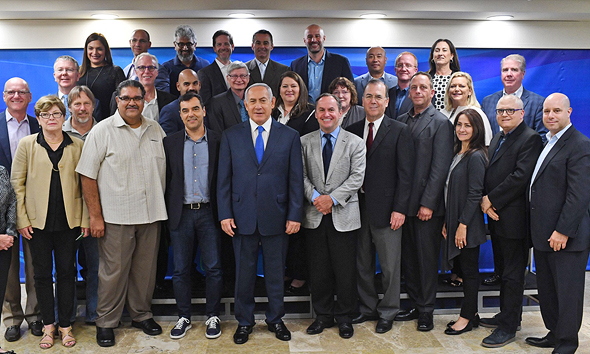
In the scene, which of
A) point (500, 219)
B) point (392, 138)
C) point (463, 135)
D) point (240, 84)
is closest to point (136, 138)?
point (240, 84)

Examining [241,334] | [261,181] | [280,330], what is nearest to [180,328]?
[241,334]

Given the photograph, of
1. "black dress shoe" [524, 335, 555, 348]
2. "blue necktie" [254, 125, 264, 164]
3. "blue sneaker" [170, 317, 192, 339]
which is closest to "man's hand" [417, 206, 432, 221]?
"black dress shoe" [524, 335, 555, 348]

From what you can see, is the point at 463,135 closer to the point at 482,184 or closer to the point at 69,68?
the point at 482,184

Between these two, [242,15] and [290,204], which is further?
[242,15]

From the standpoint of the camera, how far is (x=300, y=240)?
4680 millimetres

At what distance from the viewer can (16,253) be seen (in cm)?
399

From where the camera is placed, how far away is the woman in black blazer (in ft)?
12.9

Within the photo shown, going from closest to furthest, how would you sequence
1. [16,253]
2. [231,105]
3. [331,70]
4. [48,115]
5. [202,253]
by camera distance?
[48,115] < [16,253] < [202,253] < [231,105] < [331,70]

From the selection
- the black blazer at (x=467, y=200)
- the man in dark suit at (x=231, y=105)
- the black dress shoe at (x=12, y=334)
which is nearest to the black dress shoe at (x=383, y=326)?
the black blazer at (x=467, y=200)

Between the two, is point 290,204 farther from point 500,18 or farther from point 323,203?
point 500,18

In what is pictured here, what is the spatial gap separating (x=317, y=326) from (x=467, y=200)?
1.57 m

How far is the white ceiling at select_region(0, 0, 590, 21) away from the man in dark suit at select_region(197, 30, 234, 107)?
63 centimetres

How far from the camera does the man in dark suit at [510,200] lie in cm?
378

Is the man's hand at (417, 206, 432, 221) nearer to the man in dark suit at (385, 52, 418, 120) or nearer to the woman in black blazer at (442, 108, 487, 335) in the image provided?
the woman in black blazer at (442, 108, 487, 335)
